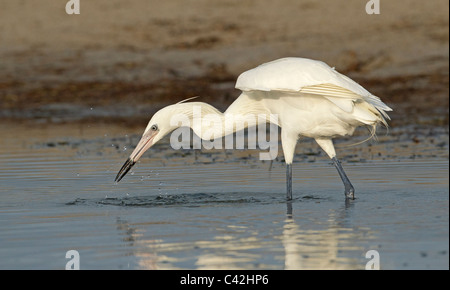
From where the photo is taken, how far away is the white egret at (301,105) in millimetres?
8367

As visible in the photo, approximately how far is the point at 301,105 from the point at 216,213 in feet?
4.50

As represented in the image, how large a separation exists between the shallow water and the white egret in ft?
1.73

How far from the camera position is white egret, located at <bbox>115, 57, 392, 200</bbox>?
8367 mm

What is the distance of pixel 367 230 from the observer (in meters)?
7.16

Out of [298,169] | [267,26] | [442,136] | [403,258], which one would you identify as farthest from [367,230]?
[267,26]

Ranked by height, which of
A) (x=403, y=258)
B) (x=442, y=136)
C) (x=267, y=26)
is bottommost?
(x=403, y=258)

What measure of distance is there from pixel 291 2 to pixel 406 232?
1346 cm

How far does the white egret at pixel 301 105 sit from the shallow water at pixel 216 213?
0.53m

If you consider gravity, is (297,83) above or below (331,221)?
above

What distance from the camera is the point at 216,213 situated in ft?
26.6

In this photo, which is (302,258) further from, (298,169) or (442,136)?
(442,136)
